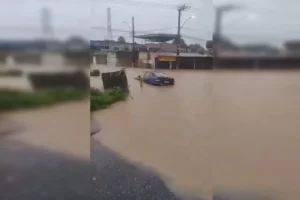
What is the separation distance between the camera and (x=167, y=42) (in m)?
1.67

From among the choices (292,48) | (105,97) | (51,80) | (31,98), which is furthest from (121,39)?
(292,48)

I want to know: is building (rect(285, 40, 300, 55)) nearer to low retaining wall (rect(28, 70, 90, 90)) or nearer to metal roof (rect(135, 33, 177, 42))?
metal roof (rect(135, 33, 177, 42))

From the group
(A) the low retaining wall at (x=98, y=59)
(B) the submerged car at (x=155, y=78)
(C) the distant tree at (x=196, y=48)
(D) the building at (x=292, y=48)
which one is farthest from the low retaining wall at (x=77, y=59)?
(D) the building at (x=292, y=48)

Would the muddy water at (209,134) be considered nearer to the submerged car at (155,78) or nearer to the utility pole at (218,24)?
the submerged car at (155,78)

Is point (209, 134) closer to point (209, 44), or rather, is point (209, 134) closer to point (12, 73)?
point (209, 44)

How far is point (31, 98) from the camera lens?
4.66ft

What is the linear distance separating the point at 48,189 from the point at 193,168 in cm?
87

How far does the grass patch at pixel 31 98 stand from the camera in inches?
54.9

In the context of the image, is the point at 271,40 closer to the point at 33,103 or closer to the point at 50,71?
the point at 50,71

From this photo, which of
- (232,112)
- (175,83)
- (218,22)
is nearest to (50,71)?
(175,83)

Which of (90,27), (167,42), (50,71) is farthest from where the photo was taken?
(167,42)

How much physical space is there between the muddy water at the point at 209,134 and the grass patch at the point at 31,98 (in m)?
0.28

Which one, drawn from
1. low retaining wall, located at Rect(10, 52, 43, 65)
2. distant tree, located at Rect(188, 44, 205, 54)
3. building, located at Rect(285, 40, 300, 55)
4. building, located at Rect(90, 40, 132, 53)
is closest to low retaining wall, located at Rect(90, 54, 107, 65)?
building, located at Rect(90, 40, 132, 53)

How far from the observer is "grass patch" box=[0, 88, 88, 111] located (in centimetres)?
139
